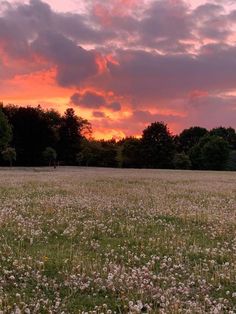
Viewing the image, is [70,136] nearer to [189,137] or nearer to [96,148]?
[96,148]

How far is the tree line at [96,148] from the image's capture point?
131m

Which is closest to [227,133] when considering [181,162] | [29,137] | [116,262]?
[181,162]

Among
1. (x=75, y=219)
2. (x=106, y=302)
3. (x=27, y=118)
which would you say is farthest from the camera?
(x=27, y=118)

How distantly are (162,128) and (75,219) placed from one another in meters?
147

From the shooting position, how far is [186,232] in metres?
A: 15.0

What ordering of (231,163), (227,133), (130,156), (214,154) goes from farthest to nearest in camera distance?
(227,133) → (231,163) → (130,156) → (214,154)

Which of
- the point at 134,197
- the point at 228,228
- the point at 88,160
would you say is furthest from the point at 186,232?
the point at 88,160

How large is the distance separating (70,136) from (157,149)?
3199cm

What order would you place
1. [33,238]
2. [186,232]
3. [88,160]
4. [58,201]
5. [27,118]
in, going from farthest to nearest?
[88,160]
[27,118]
[58,201]
[186,232]
[33,238]

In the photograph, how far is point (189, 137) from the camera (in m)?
185

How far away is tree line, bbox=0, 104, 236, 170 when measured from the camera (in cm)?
13138

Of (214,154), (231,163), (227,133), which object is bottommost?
(231,163)

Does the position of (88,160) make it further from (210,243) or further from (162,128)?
(210,243)

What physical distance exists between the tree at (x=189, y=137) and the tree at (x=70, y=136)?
40.7m
